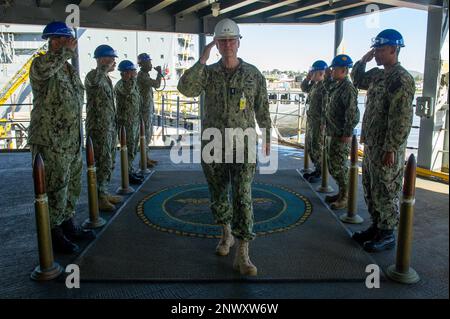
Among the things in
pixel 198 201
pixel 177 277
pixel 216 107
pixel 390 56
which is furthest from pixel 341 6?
pixel 177 277

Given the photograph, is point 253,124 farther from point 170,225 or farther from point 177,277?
point 170,225

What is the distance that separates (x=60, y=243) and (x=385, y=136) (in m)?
3.40

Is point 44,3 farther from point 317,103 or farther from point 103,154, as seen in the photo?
point 317,103

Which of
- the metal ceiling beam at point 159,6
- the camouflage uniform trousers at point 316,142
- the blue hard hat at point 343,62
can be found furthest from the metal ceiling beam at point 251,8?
the blue hard hat at point 343,62

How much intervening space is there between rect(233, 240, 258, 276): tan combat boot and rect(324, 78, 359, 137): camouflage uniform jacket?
2.38 metres

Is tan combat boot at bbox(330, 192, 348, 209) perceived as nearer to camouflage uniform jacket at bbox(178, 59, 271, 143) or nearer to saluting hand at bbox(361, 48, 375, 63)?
saluting hand at bbox(361, 48, 375, 63)

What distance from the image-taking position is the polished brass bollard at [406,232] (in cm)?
294

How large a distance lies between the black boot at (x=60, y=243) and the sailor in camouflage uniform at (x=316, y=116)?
4136 millimetres

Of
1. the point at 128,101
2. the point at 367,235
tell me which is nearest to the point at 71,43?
the point at 128,101

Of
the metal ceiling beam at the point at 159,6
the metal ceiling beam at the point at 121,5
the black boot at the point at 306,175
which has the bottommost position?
the black boot at the point at 306,175

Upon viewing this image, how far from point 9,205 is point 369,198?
4852mm

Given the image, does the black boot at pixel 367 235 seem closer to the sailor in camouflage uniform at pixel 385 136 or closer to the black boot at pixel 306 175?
the sailor in camouflage uniform at pixel 385 136

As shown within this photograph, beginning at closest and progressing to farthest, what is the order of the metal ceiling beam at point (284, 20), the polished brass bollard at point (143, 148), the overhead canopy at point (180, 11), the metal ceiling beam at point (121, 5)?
the polished brass bollard at point (143, 148)
the overhead canopy at point (180, 11)
the metal ceiling beam at point (121, 5)
the metal ceiling beam at point (284, 20)

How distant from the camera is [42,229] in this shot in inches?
119
